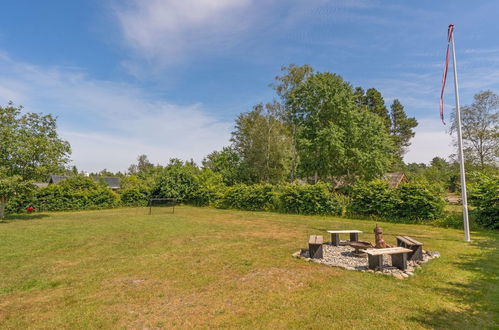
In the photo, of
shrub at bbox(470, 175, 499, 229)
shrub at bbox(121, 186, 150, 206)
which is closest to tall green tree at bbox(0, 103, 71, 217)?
shrub at bbox(121, 186, 150, 206)

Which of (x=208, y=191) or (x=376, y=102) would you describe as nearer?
(x=208, y=191)

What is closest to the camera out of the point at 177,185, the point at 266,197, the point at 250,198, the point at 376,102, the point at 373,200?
the point at 373,200

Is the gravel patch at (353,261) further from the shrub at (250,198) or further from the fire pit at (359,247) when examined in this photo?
the shrub at (250,198)

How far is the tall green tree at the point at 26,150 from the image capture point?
16.5 m

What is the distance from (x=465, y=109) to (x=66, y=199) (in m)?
42.4

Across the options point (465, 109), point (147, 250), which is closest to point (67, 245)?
point (147, 250)

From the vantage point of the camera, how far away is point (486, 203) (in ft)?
38.6

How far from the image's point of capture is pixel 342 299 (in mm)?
4625

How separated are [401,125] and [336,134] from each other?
76.1ft

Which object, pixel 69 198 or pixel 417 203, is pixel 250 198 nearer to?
pixel 417 203

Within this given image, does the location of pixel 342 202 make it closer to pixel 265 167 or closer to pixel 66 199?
pixel 265 167

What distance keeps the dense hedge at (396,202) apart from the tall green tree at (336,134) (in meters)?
8.26

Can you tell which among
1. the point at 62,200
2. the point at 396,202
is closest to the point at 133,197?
the point at 62,200

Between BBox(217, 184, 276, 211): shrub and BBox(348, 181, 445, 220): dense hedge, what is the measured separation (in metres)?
6.70
